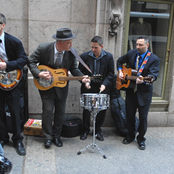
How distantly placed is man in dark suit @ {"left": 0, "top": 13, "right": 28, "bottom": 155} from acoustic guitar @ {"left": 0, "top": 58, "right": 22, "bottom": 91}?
0.02 meters

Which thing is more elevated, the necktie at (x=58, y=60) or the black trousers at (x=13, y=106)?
the necktie at (x=58, y=60)

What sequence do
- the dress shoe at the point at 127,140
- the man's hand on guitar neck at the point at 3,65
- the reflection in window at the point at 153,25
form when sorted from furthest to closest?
the reflection in window at the point at 153,25
the dress shoe at the point at 127,140
the man's hand on guitar neck at the point at 3,65

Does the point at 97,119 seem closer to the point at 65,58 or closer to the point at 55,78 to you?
the point at 55,78

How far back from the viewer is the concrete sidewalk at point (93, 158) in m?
3.27

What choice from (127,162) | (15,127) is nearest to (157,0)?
(127,162)

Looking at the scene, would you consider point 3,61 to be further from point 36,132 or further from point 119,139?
point 119,139

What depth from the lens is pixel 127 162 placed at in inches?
139

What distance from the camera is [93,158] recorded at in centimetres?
359

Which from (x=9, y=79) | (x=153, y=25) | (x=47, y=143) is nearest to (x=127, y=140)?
(x=47, y=143)

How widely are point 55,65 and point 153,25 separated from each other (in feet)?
9.26

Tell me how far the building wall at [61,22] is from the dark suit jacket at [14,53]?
3.81ft

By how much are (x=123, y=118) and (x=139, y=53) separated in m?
1.33

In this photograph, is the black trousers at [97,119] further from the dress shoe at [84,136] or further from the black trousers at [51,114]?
the black trousers at [51,114]

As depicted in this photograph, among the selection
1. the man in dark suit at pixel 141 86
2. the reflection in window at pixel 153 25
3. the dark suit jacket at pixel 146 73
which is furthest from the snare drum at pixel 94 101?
the reflection in window at pixel 153 25
